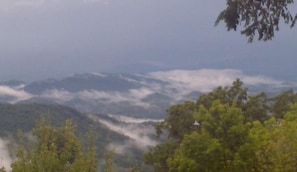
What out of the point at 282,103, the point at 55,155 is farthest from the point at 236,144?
the point at 55,155

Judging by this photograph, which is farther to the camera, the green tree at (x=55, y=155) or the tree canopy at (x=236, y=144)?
the tree canopy at (x=236, y=144)

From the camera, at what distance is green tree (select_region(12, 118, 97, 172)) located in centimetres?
1241

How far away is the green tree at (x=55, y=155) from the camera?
12.4 meters

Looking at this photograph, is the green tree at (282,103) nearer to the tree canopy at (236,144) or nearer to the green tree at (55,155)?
the tree canopy at (236,144)

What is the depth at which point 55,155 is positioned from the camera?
42.4ft

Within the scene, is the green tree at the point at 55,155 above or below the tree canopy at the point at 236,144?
above

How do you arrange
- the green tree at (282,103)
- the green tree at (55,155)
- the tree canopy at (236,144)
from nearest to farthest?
the green tree at (55,155) → the tree canopy at (236,144) → the green tree at (282,103)

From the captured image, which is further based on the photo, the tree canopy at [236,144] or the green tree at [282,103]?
the green tree at [282,103]

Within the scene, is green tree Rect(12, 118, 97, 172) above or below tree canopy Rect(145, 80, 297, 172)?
above

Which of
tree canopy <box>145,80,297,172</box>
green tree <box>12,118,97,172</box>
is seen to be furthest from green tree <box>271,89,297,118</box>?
green tree <box>12,118,97,172</box>

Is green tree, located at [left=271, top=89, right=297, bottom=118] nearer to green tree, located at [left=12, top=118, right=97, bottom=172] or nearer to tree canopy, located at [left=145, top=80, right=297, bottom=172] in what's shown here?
tree canopy, located at [left=145, top=80, right=297, bottom=172]

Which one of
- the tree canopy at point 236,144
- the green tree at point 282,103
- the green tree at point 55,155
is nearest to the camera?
the green tree at point 55,155

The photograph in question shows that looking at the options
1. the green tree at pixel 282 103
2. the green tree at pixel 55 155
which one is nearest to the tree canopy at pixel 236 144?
the green tree at pixel 282 103

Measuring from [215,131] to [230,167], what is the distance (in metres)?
2.06
